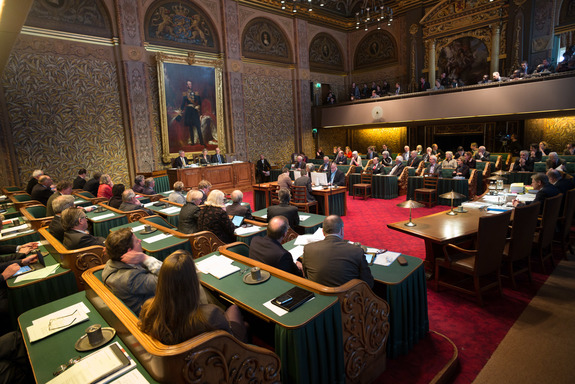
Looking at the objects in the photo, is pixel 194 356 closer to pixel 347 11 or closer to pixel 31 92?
pixel 31 92

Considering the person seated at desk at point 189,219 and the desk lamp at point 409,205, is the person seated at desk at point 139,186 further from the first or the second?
the desk lamp at point 409,205

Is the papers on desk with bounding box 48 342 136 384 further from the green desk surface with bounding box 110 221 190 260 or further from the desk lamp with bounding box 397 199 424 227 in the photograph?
the desk lamp with bounding box 397 199 424 227

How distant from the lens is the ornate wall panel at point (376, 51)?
49.6 ft

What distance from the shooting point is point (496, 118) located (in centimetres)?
1109

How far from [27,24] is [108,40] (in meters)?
1.83

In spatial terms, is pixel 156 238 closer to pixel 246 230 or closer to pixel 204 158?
pixel 246 230

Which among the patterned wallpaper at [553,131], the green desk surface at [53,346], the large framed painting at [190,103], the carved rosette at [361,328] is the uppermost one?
the large framed painting at [190,103]

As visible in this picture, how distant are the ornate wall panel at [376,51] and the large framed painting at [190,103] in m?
7.88

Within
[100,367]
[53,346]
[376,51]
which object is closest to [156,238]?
[53,346]

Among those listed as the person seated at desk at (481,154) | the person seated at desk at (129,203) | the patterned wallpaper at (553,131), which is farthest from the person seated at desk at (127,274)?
the patterned wallpaper at (553,131)

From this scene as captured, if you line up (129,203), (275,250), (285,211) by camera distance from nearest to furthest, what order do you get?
1. (275,250)
2. (285,211)
3. (129,203)

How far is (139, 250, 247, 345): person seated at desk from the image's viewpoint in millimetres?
1555

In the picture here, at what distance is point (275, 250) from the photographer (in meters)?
2.73

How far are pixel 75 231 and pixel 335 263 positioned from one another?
2665 millimetres
